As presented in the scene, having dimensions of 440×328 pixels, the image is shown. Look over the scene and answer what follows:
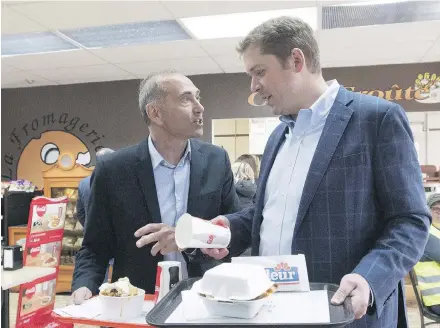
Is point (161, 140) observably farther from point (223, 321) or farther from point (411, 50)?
point (411, 50)

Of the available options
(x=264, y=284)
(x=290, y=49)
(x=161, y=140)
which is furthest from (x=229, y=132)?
(x=264, y=284)

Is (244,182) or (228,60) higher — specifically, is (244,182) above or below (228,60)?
below

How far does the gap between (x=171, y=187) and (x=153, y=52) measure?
398 centimetres

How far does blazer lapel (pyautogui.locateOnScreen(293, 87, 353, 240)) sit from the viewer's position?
116 cm

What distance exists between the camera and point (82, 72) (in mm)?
6520

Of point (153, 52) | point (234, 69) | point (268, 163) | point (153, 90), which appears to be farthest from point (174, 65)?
point (268, 163)

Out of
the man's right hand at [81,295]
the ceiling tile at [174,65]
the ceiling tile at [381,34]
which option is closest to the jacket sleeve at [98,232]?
the man's right hand at [81,295]

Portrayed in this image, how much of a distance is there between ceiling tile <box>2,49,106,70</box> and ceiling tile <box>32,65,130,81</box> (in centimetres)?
18

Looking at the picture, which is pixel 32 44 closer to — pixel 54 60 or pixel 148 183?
pixel 54 60

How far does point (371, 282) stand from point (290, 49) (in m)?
0.65

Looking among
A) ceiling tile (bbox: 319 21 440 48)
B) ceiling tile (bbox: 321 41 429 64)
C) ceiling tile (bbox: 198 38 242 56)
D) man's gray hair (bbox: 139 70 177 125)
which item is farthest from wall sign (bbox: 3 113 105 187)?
man's gray hair (bbox: 139 70 177 125)

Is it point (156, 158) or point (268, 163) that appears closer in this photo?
point (268, 163)

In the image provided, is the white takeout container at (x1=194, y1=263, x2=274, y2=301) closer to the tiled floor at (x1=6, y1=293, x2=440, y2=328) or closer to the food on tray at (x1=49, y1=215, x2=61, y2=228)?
the food on tray at (x1=49, y1=215, x2=61, y2=228)

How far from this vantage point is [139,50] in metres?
5.34
